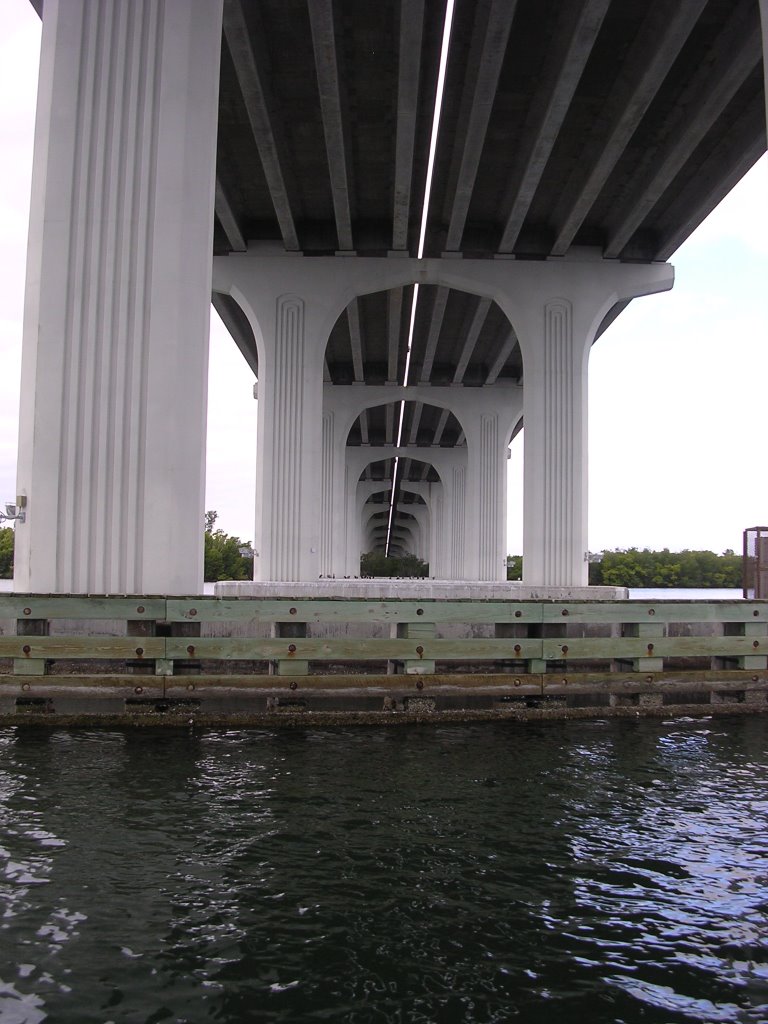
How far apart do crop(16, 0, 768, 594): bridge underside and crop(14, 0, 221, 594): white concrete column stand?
3cm

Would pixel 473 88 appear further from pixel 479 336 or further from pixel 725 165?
pixel 479 336

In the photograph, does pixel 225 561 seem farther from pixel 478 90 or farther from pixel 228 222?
pixel 478 90

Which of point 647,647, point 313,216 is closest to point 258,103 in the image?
point 313,216

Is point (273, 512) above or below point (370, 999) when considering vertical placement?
above

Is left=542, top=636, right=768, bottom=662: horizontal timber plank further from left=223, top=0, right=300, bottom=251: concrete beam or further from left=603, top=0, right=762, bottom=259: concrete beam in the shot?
left=223, top=0, right=300, bottom=251: concrete beam

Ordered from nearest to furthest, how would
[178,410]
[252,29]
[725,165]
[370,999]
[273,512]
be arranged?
[370,999]
[178,410]
[252,29]
[725,165]
[273,512]

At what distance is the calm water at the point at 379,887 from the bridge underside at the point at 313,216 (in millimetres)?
5282

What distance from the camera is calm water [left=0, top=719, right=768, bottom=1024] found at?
4.27 meters

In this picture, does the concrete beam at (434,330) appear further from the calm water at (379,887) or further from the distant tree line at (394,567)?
the distant tree line at (394,567)

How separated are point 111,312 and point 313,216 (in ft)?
47.5

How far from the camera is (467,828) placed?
690 centimetres

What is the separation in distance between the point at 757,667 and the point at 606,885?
8.66 m

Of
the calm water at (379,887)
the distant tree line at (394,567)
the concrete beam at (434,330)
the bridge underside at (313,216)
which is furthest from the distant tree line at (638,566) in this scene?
the calm water at (379,887)

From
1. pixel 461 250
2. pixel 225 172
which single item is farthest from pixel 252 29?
pixel 461 250
